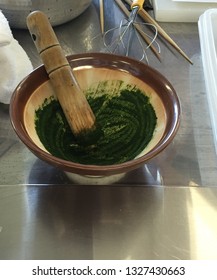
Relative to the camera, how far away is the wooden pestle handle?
0.54 metres

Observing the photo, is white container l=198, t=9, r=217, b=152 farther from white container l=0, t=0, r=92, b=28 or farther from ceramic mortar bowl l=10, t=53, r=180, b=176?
white container l=0, t=0, r=92, b=28

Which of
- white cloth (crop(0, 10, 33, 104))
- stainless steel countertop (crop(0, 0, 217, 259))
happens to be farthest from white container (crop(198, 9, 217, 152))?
white cloth (crop(0, 10, 33, 104))

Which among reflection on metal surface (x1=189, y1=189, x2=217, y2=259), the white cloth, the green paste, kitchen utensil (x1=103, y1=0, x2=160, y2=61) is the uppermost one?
kitchen utensil (x1=103, y1=0, x2=160, y2=61)

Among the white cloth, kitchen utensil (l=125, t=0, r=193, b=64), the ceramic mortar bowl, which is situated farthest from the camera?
kitchen utensil (l=125, t=0, r=193, b=64)

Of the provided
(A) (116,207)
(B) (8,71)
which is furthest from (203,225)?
(B) (8,71)

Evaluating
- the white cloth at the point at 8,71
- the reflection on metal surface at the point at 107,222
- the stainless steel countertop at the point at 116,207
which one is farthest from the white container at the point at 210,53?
the white cloth at the point at 8,71

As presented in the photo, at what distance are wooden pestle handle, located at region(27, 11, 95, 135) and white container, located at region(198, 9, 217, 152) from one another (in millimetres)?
204

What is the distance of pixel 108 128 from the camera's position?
1.97ft

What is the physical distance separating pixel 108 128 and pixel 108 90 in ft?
0.18

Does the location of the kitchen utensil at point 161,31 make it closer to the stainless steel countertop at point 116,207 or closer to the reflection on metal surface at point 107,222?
the stainless steel countertop at point 116,207

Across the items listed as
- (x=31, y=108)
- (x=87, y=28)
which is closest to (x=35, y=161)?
(x=31, y=108)

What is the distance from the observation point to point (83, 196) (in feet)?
1.84

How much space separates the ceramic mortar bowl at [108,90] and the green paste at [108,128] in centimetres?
1

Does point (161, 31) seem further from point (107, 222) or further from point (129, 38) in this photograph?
point (107, 222)
